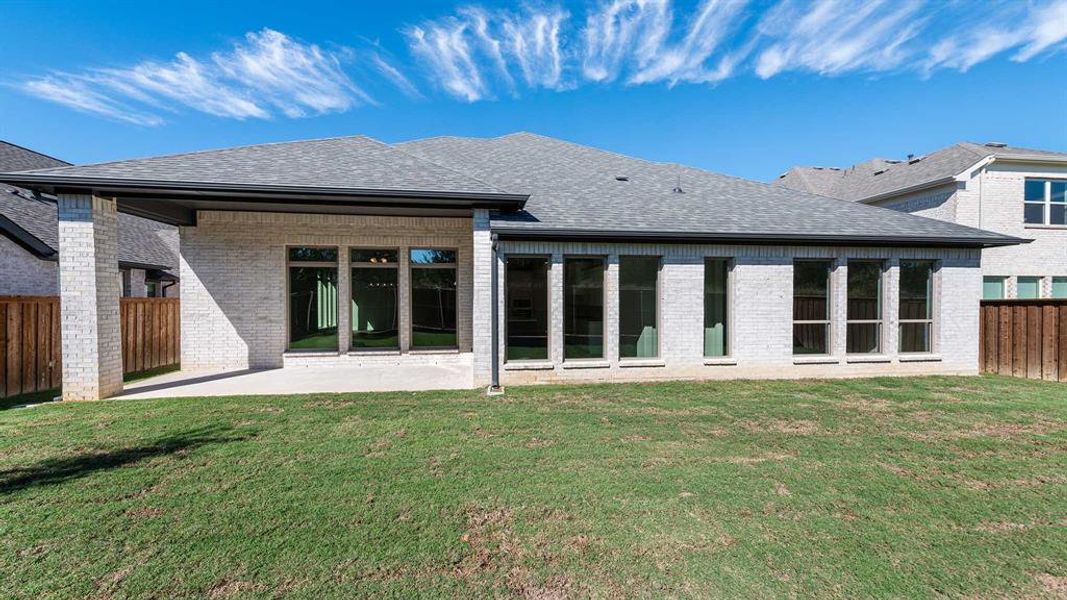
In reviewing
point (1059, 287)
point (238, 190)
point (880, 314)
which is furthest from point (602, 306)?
point (1059, 287)

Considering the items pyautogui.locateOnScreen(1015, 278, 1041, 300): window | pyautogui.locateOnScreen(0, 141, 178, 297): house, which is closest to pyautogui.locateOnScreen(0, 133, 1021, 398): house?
pyautogui.locateOnScreen(0, 141, 178, 297): house

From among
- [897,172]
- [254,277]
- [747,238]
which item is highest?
[897,172]

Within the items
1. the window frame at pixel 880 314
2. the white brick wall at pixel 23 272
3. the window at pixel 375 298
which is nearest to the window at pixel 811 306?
the window frame at pixel 880 314

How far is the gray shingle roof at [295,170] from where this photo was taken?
7246 mm

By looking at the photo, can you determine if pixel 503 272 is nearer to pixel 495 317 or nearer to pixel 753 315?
pixel 495 317

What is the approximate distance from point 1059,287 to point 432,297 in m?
20.6

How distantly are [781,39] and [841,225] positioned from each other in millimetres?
5371

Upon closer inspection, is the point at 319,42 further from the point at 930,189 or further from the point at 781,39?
the point at 930,189

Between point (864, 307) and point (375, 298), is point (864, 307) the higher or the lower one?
the lower one

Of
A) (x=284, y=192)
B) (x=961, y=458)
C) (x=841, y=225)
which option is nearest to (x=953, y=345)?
(x=841, y=225)

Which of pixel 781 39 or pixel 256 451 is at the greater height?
pixel 781 39

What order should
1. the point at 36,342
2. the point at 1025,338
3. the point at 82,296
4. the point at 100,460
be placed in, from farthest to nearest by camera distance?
the point at 1025,338 → the point at 36,342 → the point at 82,296 → the point at 100,460

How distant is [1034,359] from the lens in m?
9.40

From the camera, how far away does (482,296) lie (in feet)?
27.5
